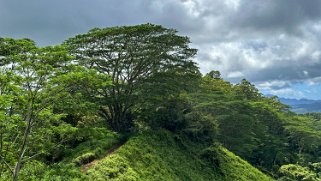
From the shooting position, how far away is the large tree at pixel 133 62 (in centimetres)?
2939

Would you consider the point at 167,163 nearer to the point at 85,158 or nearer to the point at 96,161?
the point at 96,161

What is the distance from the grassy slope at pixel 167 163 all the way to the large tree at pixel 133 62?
136 inches

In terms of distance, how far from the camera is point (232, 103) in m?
45.9

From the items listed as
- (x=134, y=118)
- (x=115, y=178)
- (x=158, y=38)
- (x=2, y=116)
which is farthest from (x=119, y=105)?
(x=2, y=116)

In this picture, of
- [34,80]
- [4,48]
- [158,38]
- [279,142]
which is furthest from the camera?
[279,142]

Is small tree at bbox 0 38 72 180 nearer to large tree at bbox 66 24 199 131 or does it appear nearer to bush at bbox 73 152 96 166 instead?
bush at bbox 73 152 96 166

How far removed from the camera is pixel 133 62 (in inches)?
1220

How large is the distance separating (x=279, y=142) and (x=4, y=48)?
4618 cm

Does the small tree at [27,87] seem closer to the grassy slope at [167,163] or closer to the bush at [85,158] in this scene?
the grassy slope at [167,163]

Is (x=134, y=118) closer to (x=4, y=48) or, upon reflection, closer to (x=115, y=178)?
(x=115, y=178)

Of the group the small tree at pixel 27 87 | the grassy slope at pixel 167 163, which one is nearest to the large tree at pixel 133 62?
the grassy slope at pixel 167 163

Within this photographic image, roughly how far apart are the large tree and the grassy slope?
3.47 metres

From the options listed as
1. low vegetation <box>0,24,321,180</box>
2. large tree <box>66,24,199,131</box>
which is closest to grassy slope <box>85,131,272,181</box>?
low vegetation <box>0,24,321,180</box>

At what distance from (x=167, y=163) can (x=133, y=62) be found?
874 cm
